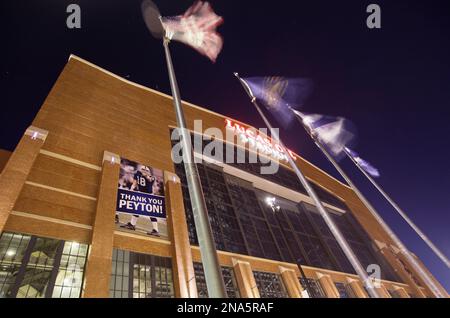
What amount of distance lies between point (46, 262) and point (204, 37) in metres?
14.0

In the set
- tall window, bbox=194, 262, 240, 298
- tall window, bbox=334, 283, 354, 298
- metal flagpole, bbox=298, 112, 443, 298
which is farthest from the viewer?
tall window, bbox=334, 283, 354, 298

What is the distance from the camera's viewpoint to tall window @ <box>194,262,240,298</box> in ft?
58.9

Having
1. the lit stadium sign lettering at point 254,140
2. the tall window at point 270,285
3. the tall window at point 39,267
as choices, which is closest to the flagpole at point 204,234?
the tall window at point 39,267

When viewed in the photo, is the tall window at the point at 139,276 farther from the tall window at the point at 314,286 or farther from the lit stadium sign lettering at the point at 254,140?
the lit stadium sign lettering at the point at 254,140

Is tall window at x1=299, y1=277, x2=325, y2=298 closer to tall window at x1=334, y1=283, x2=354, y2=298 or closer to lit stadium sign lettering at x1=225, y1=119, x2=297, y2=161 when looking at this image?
tall window at x1=334, y1=283, x2=354, y2=298

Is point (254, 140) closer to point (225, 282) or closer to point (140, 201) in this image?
point (225, 282)

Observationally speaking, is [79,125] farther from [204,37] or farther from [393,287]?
[393,287]

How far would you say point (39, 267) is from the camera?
13.6 meters

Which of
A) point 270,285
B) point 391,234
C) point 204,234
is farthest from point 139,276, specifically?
point 204,234

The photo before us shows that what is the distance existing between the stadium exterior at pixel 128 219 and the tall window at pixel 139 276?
0.06 m

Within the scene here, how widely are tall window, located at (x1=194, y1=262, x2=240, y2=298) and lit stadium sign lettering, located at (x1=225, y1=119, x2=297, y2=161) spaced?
21440 millimetres

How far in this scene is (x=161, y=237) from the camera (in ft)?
59.8

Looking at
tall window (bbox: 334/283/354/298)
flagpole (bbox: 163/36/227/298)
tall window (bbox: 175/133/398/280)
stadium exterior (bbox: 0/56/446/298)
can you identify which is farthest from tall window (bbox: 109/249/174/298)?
tall window (bbox: 334/283/354/298)
